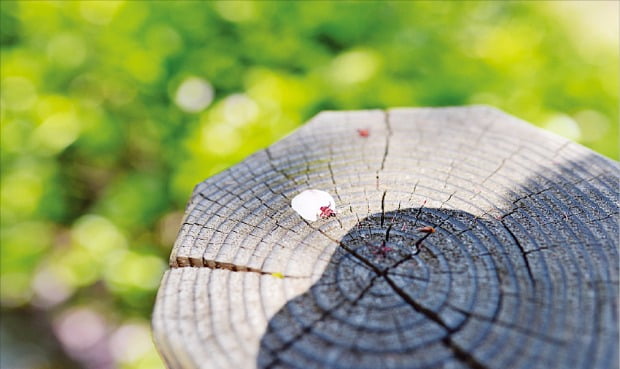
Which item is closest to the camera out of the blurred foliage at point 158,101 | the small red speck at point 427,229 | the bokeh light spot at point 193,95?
the small red speck at point 427,229

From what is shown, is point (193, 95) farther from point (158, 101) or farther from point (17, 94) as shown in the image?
point (17, 94)

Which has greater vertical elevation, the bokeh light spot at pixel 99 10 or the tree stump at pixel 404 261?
the bokeh light spot at pixel 99 10

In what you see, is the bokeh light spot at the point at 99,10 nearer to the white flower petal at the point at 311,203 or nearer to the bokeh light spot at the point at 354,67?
the bokeh light spot at the point at 354,67

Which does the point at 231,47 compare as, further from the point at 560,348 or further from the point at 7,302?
the point at 560,348

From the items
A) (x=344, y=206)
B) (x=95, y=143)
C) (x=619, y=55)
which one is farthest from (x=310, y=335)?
(x=619, y=55)

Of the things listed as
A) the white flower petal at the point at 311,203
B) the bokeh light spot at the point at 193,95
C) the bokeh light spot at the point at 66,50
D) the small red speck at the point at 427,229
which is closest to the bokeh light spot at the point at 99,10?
the bokeh light spot at the point at 66,50

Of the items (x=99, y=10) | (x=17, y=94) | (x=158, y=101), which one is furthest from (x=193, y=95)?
(x=17, y=94)

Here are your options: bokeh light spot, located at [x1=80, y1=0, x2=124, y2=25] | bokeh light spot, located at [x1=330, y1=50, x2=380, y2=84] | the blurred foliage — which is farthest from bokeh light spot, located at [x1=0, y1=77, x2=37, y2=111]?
bokeh light spot, located at [x1=330, y1=50, x2=380, y2=84]
